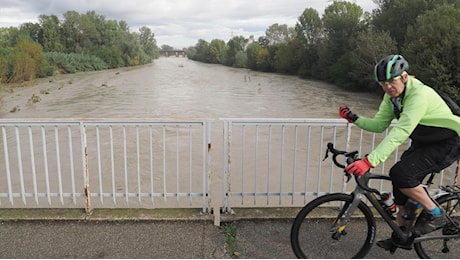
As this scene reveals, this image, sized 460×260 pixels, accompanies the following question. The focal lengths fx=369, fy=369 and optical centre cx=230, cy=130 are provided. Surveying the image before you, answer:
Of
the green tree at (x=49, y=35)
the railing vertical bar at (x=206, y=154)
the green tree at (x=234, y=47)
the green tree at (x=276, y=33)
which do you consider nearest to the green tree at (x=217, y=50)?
the green tree at (x=234, y=47)

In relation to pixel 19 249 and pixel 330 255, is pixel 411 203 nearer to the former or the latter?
pixel 330 255

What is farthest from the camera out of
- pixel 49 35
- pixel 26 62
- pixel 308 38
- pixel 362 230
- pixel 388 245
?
pixel 49 35

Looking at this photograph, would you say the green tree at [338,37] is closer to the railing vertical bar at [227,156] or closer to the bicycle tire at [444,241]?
the railing vertical bar at [227,156]

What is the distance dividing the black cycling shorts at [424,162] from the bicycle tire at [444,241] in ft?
1.46

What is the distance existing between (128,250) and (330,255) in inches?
71.4

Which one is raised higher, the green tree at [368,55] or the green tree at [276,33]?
the green tree at [276,33]

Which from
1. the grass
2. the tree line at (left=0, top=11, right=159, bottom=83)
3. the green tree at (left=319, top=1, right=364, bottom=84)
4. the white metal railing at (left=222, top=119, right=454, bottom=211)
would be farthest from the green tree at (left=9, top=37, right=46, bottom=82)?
the grass

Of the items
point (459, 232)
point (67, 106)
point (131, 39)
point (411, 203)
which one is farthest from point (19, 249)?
point (131, 39)

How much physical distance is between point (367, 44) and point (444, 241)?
28.7 meters

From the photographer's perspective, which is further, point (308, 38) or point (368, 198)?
point (308, 38)

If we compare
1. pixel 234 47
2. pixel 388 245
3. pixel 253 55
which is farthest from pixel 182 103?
pixel 234 47

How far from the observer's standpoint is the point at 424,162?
282 cm

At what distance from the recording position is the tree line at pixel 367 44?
2181cm

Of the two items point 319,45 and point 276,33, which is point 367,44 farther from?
point 276,33
